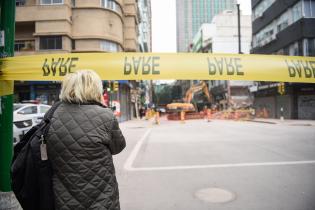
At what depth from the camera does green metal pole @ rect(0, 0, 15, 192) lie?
11.3 ft

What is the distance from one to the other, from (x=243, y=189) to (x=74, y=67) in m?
3.53

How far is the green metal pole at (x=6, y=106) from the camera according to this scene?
3.44 metres

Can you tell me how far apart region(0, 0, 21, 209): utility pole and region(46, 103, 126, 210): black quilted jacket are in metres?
1.45

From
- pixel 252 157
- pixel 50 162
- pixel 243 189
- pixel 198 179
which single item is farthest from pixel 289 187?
pixel 50 162

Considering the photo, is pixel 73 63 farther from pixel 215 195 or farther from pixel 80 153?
pixel 215 195

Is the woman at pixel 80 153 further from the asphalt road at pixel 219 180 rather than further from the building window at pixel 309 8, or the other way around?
the building window at pixel 309 8

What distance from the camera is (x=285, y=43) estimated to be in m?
33.3

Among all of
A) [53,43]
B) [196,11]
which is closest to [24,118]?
[53,43]

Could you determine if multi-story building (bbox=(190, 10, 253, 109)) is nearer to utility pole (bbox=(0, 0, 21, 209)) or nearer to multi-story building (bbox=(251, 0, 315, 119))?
multi-story building (bbox=(251, 0, 315, 119))

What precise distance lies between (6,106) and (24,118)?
779 cm

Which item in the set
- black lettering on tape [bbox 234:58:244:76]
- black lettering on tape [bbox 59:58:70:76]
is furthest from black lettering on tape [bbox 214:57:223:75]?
black lettering on tape [bbox 59:58:70:76]

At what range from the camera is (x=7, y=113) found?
136 inches

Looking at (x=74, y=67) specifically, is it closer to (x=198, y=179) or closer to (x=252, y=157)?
(x=198, y=179)

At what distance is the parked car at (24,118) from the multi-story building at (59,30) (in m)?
19.8
